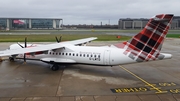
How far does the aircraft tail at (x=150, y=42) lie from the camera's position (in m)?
15.4

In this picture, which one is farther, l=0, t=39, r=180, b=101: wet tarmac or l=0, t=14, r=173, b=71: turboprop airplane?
l=0, t=14, r=173, b=71: turboprop airplane

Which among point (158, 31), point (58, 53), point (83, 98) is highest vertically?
point (158, 31)

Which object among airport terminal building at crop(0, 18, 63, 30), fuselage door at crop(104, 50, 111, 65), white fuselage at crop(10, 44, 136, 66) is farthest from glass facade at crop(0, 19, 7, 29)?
fuselage door at crop(104, 50, 111, 65)

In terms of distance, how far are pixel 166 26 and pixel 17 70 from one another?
54.8 ft

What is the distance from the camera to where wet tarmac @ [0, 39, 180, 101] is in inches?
500

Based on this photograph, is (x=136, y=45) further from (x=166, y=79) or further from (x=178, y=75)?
(x=178, y=75)

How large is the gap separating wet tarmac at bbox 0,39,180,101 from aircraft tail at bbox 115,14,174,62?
241 centimetres

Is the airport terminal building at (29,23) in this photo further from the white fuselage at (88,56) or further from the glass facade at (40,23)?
the white fuselage at (88,56)

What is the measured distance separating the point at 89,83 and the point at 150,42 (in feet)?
22.6

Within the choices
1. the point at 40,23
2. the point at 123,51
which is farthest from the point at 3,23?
the point at 123,51

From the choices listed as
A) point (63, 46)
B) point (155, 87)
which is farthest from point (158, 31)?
point (63, 46)

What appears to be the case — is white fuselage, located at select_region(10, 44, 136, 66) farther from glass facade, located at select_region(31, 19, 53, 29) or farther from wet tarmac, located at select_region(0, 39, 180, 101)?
glass facade, located at select_region(31, 19, 53, 29)

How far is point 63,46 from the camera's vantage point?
798 inches

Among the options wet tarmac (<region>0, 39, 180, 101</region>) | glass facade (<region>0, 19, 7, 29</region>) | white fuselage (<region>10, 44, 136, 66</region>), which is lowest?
wet tarmac (<region>0, 39, 180, 101</region>)
